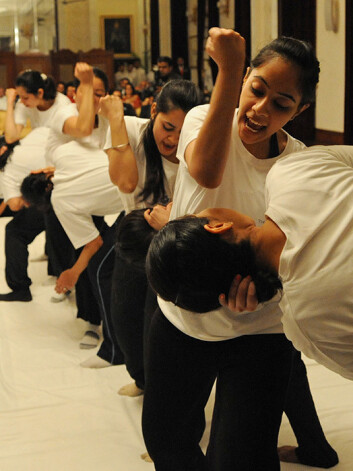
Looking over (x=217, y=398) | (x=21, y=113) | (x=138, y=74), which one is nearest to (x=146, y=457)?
(x=217, y=398)

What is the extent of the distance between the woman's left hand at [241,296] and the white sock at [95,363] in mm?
1929

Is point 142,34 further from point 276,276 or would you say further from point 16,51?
point 276,276

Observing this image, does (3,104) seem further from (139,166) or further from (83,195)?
(139,166)

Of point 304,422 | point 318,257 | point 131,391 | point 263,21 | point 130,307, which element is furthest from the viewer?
point 263,21

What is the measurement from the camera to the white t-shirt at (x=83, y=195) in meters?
3.22

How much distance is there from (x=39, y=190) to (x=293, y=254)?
2.50 m

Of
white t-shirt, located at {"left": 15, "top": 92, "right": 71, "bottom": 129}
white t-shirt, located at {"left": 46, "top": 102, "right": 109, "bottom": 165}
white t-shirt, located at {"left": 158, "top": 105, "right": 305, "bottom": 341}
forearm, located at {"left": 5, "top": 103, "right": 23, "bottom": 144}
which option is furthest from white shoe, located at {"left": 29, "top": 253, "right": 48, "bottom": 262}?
white t-shirt, located at {"left": 158, "top": 105, "right": 305, "bottom": 341}

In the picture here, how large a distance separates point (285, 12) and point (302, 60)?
5.90 metres

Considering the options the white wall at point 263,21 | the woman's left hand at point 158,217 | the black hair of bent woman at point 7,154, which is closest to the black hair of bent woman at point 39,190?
the black hair of bent woman at point 7,154

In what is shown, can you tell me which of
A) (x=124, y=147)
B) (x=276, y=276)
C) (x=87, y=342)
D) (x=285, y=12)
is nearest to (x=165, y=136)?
(x=124, y=147)

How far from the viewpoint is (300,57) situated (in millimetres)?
1529

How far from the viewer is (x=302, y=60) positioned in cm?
153

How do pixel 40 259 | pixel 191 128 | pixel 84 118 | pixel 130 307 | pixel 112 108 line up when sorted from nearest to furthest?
1. pixel 191 128
2. pixel 112 108
3. pixel 130 307
4. pixel 84 118
5. pixel 40 259

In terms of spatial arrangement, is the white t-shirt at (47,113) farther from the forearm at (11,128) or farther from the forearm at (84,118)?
the forearm at (84,118)
